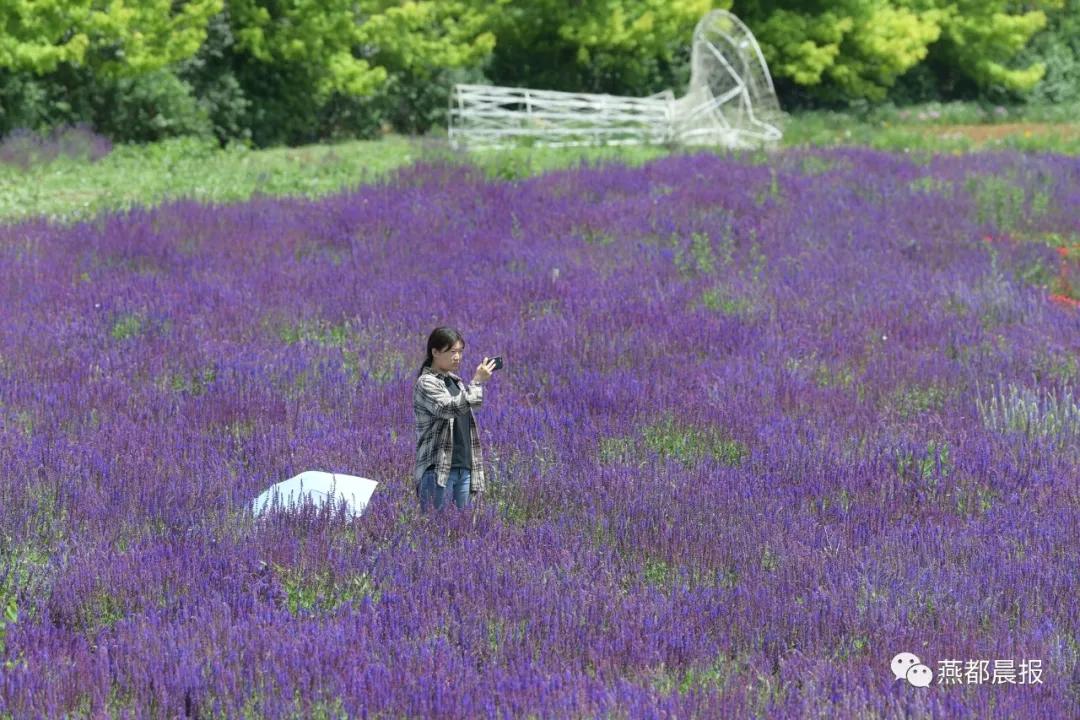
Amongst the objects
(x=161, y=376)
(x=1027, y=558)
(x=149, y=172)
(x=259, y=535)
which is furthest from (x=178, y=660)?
(x=149, y=172)

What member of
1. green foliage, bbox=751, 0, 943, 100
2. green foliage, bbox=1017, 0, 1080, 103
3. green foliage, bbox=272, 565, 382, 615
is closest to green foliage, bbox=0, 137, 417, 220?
green foliage, bbox=272, 565, 382, 615

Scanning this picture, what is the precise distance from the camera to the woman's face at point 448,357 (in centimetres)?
512

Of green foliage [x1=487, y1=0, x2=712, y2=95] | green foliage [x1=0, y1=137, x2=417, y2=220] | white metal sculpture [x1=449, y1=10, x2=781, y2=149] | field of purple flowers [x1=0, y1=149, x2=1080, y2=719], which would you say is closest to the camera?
field of purple flowers [x1=0, y1=149, x2=1080, y2=719]

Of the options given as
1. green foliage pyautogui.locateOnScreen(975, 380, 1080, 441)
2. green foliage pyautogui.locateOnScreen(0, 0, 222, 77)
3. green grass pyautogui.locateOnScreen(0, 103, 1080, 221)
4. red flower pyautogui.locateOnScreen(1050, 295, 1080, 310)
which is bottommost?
red flower pyautogui.locateOnScreen(1050, 295, 1080, 310)

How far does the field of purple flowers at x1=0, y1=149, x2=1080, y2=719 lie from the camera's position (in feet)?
12.3

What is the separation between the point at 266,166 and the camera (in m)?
18.4

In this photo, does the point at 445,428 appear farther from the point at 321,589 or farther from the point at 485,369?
the point at 321,589

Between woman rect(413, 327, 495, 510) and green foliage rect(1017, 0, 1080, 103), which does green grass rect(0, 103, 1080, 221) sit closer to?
woman rect(413, 327, 495, 510)

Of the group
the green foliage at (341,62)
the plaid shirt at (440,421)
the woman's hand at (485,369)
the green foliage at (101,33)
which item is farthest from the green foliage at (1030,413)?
the green foliage at (341,62)

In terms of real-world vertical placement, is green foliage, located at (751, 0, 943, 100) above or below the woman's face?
above

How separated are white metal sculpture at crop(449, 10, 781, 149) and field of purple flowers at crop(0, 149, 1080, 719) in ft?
29.9

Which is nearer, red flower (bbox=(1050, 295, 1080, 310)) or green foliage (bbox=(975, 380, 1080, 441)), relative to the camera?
green foliage (bbox=(975, 380, 1080, 441))

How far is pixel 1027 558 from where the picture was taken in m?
4.68

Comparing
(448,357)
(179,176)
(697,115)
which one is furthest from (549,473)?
(697,115)
